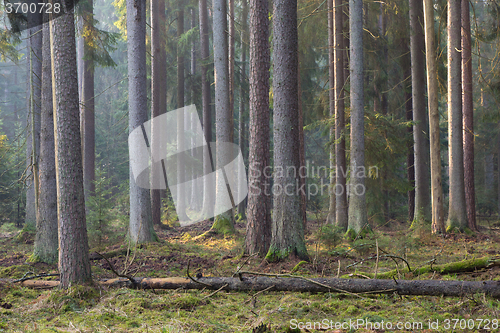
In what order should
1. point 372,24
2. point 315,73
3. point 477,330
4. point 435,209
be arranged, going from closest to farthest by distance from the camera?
point 477,330 < point 435,209 < point 372,24 < point 315,73

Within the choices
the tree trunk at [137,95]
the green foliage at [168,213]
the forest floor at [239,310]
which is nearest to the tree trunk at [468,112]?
the forest floor at [239,310]

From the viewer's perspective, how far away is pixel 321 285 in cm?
475

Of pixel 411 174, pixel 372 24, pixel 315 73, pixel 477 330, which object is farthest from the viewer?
pixel 315 73

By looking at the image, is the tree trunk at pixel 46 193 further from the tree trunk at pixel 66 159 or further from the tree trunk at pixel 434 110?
the tree trunk at pixel 434 110

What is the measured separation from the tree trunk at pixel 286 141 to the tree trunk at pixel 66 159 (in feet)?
11.8

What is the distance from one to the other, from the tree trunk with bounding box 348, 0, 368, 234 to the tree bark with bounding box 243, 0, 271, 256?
163 inches

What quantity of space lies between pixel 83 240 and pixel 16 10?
667 centimetres

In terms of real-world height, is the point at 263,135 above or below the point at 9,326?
above

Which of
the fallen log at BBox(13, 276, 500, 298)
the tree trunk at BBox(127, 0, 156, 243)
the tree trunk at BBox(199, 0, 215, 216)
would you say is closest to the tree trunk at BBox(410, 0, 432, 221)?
the fallen log at BBox(13, 276, 500, 298)

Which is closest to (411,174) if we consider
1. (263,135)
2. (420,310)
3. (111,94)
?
(263,135)

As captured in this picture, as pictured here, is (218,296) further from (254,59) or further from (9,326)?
(254,59)

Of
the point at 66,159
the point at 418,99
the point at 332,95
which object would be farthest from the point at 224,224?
the point at 418,99

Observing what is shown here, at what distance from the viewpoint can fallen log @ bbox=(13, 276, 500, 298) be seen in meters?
4.24

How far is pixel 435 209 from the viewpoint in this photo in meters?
10.9
